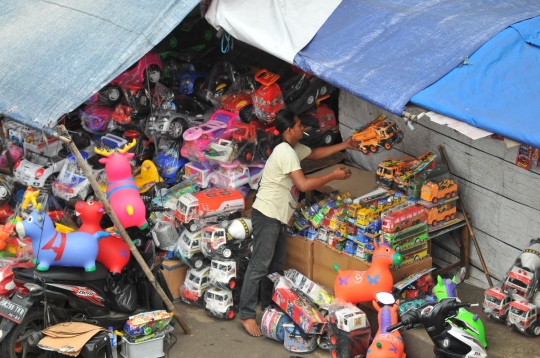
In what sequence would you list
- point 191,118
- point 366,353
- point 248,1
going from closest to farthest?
point 366,353, point 248,1, point 191,118

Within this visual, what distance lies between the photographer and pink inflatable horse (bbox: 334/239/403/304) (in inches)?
241

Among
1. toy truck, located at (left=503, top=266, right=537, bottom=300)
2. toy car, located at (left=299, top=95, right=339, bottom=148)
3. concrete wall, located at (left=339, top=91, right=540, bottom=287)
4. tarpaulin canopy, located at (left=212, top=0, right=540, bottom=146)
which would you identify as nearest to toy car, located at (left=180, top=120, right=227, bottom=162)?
toy car, located at (left=299, top=95, right=339, bottom=148)

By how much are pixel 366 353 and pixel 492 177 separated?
182cm

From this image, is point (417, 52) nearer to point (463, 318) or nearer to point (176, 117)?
point (463, 318)

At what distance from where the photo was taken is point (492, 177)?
6.54 m

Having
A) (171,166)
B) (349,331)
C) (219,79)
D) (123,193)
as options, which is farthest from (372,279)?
(219,79)

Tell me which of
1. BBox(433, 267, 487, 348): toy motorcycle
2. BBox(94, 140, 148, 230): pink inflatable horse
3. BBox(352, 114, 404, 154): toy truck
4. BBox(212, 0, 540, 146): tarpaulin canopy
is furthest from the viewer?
BBox(94, 140, 148, 230): pink inflatable horse

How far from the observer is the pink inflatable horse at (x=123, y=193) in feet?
21.7

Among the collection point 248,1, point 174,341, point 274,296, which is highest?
point 248,1

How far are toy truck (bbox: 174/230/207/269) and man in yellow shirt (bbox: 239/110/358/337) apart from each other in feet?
1.79

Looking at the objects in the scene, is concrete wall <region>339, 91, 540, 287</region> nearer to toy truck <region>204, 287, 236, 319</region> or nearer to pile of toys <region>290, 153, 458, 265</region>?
pile of toys <region>290, 153, 458, 265</region>

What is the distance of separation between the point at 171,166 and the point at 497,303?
3.62 meters

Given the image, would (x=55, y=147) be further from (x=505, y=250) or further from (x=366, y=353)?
(x=505, y=250)

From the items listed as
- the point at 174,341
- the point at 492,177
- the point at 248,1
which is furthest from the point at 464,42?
the point at 174,341
